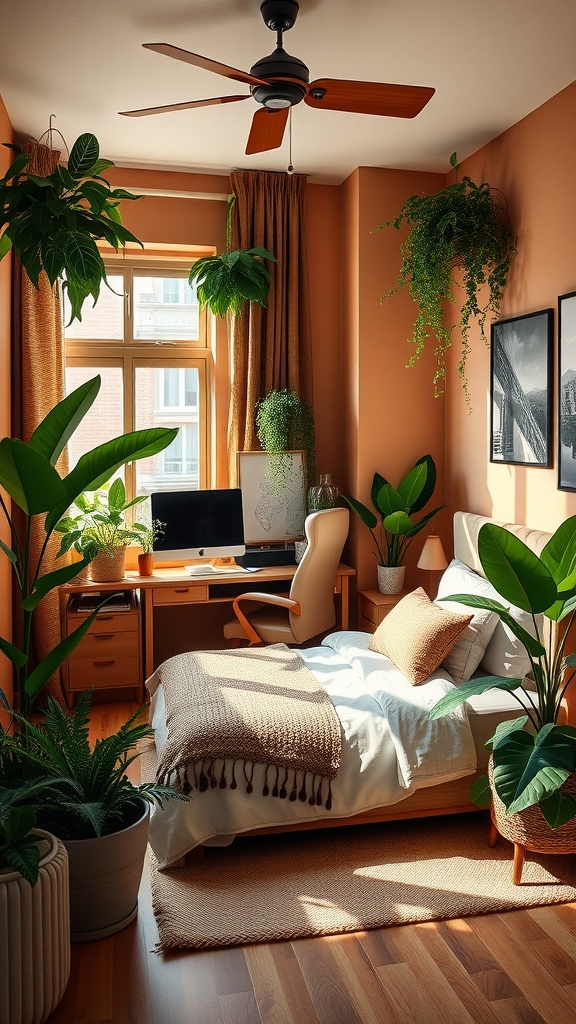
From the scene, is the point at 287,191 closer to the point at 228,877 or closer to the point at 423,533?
the point at 423,533

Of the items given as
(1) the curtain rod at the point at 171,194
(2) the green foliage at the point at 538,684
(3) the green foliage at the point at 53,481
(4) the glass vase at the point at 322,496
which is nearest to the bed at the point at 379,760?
(2) the green foliage at the point at 538,684

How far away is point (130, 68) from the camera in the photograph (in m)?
3.21

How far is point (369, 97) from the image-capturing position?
269cm

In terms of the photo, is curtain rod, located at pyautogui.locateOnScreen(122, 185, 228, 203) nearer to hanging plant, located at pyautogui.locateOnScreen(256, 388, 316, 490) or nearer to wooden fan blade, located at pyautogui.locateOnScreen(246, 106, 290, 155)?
hanging plant, located at pyautogui.locateOnScreen(256, 388, 316, 490)

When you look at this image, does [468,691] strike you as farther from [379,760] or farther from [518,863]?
[518,863]

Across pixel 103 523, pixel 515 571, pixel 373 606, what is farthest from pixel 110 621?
pixel 515 571

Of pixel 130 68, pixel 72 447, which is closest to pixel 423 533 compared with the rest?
pixel 72 447

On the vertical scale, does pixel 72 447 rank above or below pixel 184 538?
above

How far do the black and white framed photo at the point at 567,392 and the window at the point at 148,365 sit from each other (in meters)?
2.10

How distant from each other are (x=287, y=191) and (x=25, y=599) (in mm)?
3194

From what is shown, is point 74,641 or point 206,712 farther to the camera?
point 206,712

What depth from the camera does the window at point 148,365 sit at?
4703mm

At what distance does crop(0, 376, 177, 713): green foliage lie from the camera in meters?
2.25

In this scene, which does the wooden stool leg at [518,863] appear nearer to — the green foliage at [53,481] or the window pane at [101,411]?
the green foliage at [53,481]
